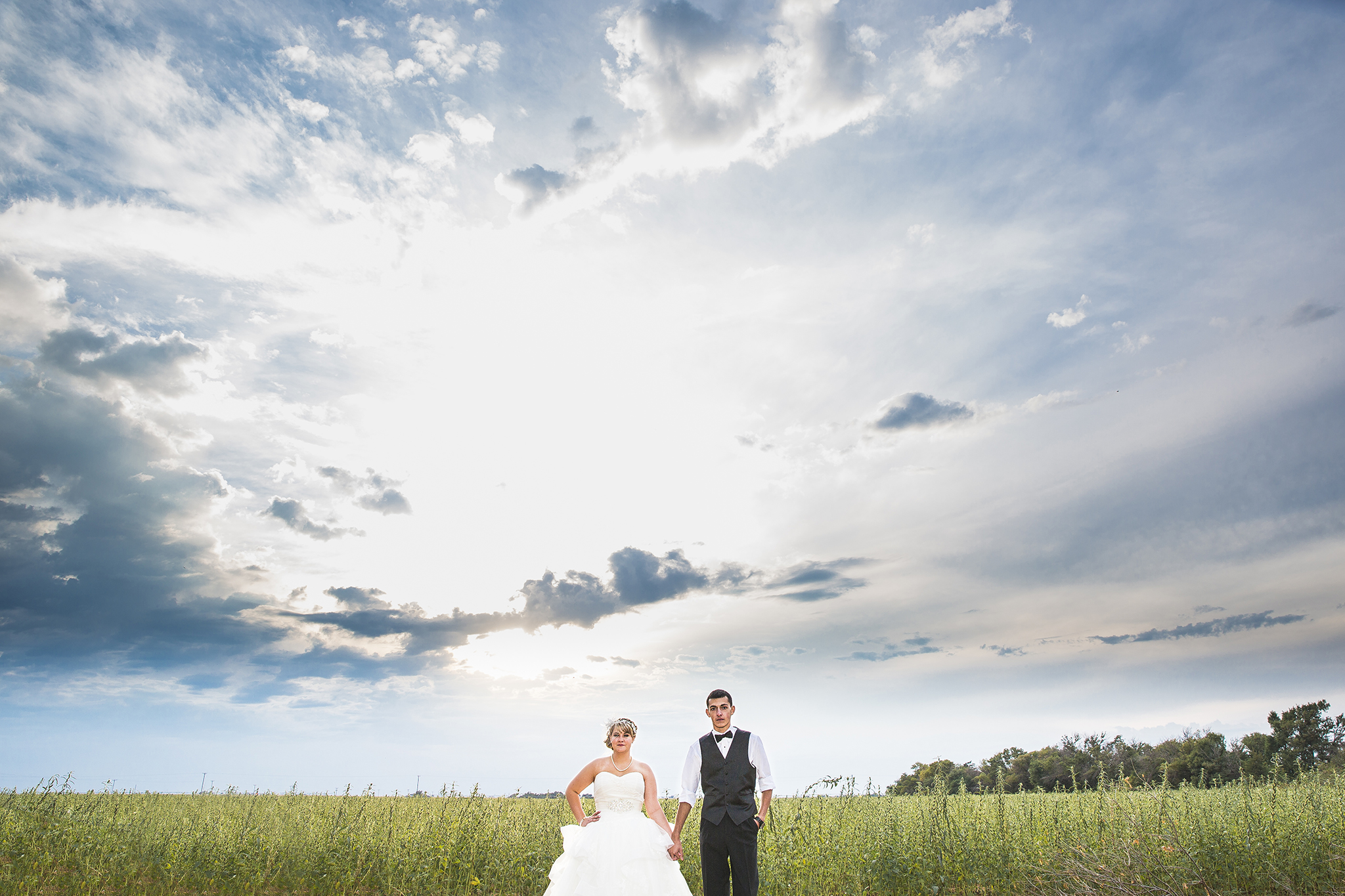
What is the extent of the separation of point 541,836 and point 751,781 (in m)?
6.95

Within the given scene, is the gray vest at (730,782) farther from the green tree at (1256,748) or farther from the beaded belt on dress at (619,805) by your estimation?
the green tree at (1256,748)

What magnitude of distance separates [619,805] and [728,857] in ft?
4.44

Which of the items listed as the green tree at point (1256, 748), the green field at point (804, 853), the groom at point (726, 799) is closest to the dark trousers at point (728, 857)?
the groom at point (726, 799)

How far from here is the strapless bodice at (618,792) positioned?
25.9 ft

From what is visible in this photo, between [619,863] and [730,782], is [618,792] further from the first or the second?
[730,782]

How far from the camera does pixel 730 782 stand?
24.4 ft

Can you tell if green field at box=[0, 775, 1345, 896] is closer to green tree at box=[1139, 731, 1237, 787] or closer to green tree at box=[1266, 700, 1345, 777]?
green tree at box=[1139, 731, 1237, 787]

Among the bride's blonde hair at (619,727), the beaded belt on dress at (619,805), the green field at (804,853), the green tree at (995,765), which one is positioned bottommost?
the green tree at (995,765)

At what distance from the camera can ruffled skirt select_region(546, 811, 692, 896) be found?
24.2ft

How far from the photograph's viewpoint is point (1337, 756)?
36781 mm

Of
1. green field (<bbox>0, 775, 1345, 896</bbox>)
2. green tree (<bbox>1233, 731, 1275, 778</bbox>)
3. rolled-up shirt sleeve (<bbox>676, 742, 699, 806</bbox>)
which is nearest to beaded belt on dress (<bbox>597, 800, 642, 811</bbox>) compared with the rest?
rolled-up shirt sleeve (<bbox>676, 742, 699, 806</bbox>)

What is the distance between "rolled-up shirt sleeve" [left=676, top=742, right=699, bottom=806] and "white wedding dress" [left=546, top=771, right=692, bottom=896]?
582 mm

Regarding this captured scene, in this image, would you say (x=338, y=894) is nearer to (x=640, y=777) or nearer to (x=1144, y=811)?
(x=640, y=777)

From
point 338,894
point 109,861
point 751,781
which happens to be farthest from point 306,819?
point 751,781
